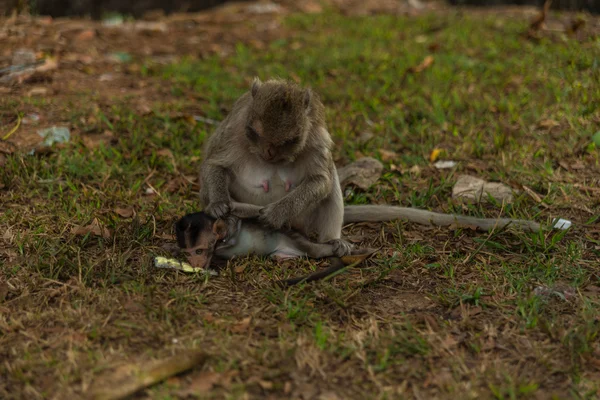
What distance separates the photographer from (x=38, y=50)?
8.06 meters

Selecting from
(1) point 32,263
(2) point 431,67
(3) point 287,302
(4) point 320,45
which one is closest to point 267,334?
(3) point 287,302

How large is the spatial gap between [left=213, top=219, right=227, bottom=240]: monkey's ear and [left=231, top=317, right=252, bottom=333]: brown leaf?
0.73 metres

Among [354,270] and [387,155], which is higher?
[387,155]

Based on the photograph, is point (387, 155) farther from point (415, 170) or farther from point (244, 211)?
point (244, 211)

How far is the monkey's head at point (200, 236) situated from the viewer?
4.48 metres

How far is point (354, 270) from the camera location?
4.64m

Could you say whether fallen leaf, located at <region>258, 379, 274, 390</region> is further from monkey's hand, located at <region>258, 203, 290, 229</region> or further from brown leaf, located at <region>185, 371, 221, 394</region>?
monkey's hand, located at <region>258, 203, 290, 229</region>

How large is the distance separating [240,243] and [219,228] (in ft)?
0.89

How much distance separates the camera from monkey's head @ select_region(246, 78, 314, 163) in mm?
4395

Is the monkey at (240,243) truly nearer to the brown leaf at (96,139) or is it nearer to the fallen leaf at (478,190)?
the fallen leaf at (478,190)

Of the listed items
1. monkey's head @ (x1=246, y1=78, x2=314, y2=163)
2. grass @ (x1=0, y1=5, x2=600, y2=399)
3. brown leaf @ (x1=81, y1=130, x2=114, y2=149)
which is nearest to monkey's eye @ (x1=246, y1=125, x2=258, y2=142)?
monkey's head @ (x1=246, y1=78, x2=314, y2=163)

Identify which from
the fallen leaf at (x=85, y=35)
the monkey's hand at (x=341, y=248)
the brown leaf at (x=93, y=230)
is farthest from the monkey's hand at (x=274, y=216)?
the fallen leaf at (x=85, y=35)

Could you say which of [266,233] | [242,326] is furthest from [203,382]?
[266,233]

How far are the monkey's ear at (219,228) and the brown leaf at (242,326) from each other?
73cm
